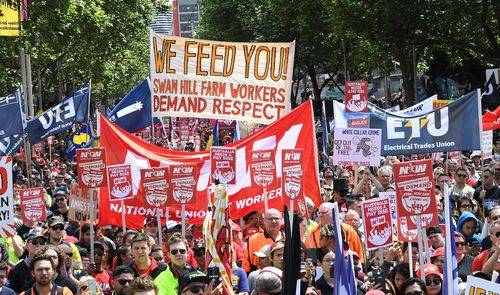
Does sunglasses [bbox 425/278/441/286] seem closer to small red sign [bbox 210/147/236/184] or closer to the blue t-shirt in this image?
the blue t-shirt

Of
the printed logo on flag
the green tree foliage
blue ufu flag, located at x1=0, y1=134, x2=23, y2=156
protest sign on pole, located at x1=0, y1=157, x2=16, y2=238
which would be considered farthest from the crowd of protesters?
the green tree foliage

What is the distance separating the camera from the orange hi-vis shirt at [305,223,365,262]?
11094 millimetres

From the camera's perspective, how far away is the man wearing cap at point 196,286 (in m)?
8.19

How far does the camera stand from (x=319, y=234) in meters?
11.4

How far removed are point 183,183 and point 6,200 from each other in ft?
6.20

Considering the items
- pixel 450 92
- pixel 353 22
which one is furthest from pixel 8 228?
pixel 450 92

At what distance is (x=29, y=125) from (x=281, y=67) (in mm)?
7476

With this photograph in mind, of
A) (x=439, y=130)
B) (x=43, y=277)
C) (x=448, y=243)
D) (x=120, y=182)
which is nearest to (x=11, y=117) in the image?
(x=120, y=182)

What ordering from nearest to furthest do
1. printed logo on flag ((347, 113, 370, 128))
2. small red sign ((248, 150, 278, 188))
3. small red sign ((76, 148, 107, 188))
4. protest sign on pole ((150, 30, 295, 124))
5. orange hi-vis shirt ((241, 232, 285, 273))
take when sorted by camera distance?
orange hi-vis shirt ((241, 232, 285, 273))
small red sign ((248, 150, 278, 188))
small red sign ((76, 148, 107, 188))
protest sign on pole ((150, 30, 295, 124))
printed logo on flag ((347, 113, 370, 128))

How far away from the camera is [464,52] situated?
130ft

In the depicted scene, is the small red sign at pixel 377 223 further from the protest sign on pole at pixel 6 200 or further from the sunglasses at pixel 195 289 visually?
the protest sign on pole at pixel 6 200

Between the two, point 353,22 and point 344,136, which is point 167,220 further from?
point 353,22

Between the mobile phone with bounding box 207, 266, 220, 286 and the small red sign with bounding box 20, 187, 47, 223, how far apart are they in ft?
17.0

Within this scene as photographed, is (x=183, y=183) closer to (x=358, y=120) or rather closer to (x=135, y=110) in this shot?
(x=358, y=120)
